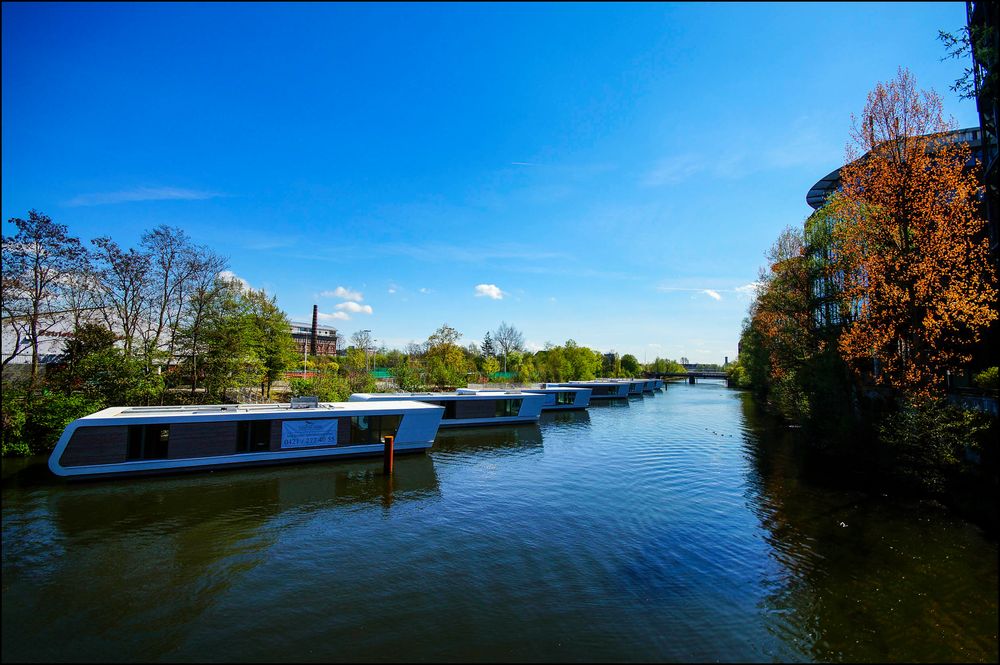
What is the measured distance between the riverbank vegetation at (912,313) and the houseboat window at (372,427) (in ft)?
70.7

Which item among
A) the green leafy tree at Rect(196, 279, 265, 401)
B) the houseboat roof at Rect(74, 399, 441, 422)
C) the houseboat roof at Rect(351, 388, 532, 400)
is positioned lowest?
the houseboat roof at Rect(351, 388, 532, 400)

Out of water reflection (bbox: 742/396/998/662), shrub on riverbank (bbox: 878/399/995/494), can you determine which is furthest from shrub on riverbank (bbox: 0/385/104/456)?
shrub on riverbank (bbox: 878/399/995/494)

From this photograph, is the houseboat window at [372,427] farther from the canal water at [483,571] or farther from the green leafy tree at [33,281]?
the green leafy tree at [33,281]

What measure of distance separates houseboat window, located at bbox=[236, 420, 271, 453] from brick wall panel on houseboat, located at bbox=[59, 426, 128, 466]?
13.0 feet

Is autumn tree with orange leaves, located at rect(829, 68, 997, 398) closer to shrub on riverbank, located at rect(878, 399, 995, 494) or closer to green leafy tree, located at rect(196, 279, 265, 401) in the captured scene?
shrub on riverbank, located at rect(878, 399, 995, 494)

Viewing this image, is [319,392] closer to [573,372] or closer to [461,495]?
[461,495]

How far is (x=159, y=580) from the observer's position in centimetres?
1034

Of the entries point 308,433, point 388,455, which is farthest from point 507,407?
point 308,433

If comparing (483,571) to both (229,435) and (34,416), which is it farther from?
(34,416)

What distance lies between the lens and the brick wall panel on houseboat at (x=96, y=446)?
56.3 feet

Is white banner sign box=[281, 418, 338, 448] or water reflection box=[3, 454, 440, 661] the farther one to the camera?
white banner sign box=[281, 418, 338, 448]

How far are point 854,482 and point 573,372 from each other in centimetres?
6064

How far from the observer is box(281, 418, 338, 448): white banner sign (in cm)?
2130

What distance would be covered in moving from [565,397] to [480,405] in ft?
51.5
